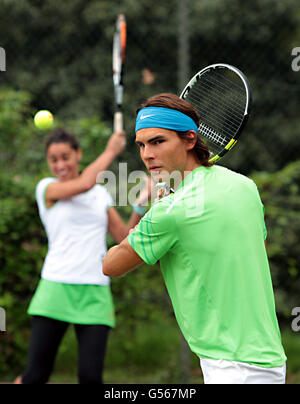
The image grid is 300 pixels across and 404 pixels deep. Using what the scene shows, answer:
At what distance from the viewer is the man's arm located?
212 centimetres

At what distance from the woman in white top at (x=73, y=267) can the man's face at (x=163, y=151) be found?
4.83ft

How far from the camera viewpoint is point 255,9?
6.79 metres

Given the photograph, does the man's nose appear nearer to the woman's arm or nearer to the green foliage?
the woman's arm

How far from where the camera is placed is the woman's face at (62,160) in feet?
12.6

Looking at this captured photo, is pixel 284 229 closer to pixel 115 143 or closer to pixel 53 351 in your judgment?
pixel 115 143

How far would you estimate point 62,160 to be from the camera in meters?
3.87

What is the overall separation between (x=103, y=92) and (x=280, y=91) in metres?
1.82

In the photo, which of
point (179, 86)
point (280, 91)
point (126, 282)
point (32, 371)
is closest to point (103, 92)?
point (179, 86)

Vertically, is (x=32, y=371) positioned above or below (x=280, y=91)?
below

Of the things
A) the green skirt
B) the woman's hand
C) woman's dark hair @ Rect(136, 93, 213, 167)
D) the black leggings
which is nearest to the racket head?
the woman's hand

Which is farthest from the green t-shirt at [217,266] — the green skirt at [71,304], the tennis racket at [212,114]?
the green skirt at [71,304]

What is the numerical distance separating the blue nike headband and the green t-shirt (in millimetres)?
223

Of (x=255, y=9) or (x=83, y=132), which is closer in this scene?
(x=83, y=132)

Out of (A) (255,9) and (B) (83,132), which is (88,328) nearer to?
(B) (83,132)
